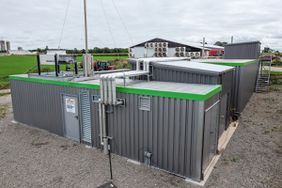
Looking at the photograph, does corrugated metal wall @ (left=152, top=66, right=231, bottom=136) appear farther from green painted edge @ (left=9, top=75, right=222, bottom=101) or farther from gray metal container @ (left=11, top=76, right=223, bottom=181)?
gray metal container @ (left=11, top=76, right=223, bottom=181)

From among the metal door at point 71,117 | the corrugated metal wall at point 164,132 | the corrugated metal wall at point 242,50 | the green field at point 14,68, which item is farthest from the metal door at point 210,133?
the corrugated metal wall at point 242,50

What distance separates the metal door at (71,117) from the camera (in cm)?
816

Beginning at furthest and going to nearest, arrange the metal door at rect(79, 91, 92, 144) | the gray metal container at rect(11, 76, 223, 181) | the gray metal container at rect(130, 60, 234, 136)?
the metal door at rect(79, 91, 92, 144) < the gray metal container at rect(130, 60, 234, 136) < the gray metal container at rect(11, 76, 223, 181)

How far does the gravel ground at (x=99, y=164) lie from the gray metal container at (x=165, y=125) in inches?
→ 15.9

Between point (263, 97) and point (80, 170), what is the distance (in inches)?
602

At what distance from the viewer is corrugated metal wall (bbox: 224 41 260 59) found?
624 inches

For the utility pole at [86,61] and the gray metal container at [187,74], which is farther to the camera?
the utility pole at [86,61]

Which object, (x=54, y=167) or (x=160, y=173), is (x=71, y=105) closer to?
(x=54, y=167)

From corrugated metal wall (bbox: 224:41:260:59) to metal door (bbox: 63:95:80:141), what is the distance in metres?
12.8

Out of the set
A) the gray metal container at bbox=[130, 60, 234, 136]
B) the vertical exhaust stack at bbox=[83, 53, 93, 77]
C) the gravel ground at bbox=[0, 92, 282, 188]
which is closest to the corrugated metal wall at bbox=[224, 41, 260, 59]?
the gravel ground at bbox=[0, 92, 282, 188]

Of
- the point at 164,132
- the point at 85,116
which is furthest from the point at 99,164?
the point at 164,132

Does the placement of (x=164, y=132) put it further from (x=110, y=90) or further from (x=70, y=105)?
(x=70, y=105)

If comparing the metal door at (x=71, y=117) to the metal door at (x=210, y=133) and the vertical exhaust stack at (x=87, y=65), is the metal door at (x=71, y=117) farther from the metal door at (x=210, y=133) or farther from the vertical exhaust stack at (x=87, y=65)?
the metal door at (x=210, y=133)

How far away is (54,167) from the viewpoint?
21.5 feet
